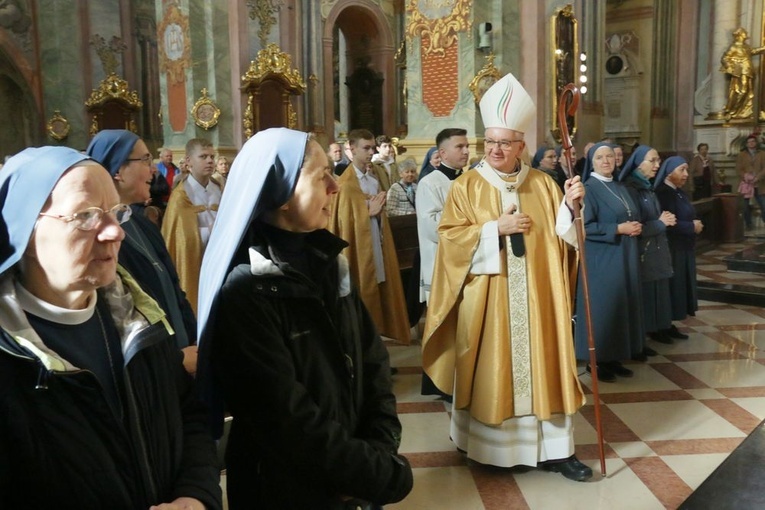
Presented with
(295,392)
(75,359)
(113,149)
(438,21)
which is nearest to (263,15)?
(438,21)

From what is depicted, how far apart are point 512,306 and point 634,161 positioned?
2.54 m

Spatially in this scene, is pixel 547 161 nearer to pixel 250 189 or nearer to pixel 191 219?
pixel 191 219

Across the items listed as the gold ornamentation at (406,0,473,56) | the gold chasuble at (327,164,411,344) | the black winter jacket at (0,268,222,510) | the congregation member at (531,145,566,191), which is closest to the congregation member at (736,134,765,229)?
the congregation member at (531,145,566,191)

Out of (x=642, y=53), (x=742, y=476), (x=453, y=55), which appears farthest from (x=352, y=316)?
(x=642, y=53)

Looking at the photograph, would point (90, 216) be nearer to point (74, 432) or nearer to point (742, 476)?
point (74, 432)

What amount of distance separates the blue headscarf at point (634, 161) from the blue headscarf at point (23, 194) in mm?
4704

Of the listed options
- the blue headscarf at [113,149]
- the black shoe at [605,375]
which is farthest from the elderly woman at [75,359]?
the black shoe at [605,375]

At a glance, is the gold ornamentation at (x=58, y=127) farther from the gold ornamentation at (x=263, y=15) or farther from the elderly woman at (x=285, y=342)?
the elderly woman at (x=285, y=342)

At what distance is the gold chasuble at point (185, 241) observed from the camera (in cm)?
466

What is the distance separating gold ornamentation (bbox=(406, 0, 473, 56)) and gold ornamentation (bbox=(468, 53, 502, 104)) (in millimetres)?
470

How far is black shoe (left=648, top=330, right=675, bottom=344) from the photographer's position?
19.7 ft

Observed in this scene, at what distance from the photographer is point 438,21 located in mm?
9555

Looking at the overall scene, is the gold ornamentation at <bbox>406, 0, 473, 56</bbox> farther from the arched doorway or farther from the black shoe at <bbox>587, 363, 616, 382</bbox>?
the arched doorway

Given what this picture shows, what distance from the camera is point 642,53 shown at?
18250mm
